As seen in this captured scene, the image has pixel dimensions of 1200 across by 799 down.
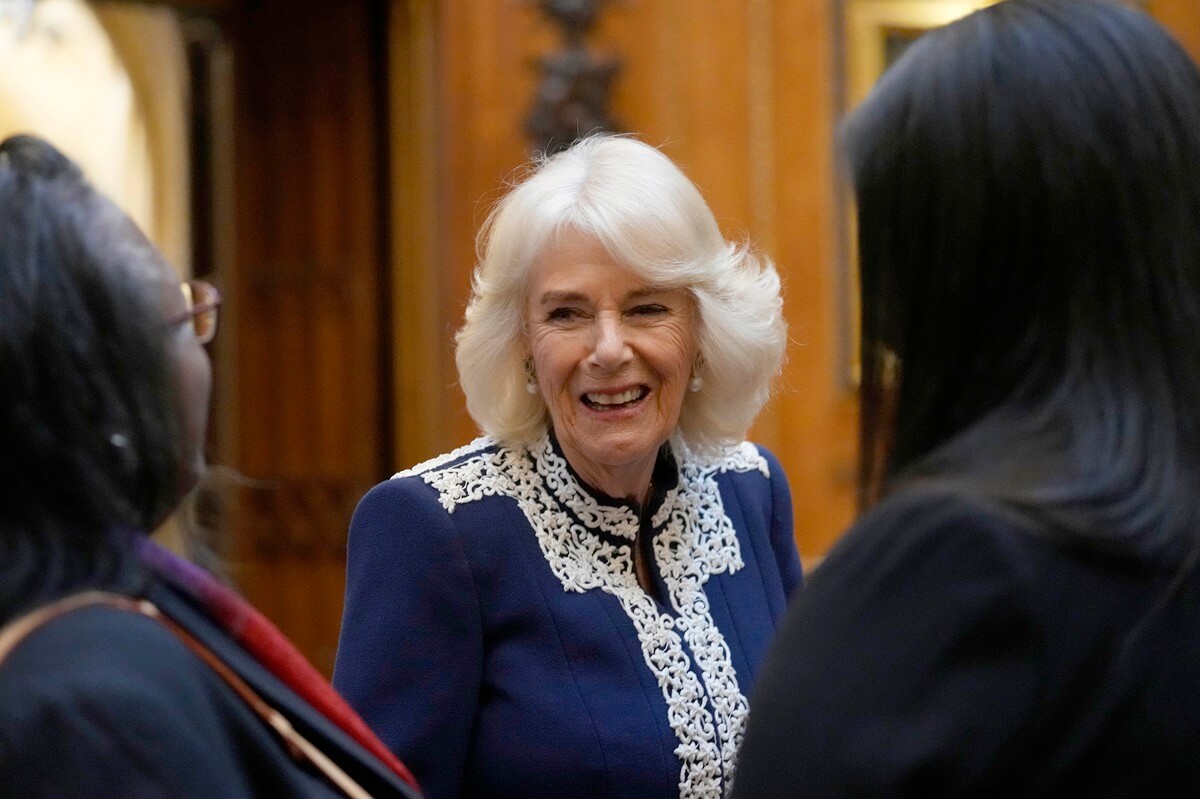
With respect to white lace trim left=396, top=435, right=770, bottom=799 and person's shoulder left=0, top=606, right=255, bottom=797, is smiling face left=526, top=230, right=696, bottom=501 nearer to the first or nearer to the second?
white lace trim left=396, top=435, right=770, bottom=799

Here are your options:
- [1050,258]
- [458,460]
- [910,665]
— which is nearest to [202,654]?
[910,665]

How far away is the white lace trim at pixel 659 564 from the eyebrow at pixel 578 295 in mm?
240

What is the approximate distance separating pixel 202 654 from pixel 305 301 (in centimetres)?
509

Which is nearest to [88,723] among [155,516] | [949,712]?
[155,516]

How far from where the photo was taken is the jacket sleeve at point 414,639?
2061mm

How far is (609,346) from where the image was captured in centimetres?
232

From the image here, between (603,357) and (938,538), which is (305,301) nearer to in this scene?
(603,357)

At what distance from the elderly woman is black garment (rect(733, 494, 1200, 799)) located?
1056 mm

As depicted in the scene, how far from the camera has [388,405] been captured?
6.17 m

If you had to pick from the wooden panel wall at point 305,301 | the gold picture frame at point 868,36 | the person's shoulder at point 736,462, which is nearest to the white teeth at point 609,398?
the person's shoulder at point 736,462

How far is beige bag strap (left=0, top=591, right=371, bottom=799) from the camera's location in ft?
3.53

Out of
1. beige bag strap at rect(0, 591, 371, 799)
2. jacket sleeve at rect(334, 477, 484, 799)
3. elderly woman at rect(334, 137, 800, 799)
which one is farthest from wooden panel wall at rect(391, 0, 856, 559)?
beige bag strap at rect(0, 591, 371, 799)

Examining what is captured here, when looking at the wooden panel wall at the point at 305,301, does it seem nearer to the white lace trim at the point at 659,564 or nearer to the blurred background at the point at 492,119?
the blurred background at the point at 492,119

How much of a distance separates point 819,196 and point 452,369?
5.07 feet
